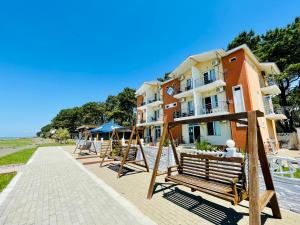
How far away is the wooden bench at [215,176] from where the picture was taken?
133 inches

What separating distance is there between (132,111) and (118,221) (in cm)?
4492

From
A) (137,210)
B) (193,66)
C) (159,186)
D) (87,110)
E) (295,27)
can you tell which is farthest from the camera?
(87,110)

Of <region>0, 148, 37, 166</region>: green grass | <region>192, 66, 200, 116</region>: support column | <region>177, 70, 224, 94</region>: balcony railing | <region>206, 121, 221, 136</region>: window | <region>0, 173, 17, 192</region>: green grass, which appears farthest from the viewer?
<region>192, 66, 200, 116</region>: support column

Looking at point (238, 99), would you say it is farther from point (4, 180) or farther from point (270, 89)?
point (4, 180)

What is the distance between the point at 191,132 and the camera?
19.8m

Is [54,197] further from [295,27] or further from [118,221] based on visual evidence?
[295,27]

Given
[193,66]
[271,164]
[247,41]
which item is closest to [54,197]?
[271,164]

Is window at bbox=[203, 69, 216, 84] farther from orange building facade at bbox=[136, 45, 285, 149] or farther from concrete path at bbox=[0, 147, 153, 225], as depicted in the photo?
concrete path at bbox=[0, 147, 153, 225]

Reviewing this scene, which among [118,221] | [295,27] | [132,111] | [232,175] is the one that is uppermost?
[295,27]

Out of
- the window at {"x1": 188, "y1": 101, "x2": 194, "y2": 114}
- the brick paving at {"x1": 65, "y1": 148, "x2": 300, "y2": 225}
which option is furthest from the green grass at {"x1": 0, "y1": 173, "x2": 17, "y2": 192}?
the window at {"x1": 188, "y1": 101, "x2": 194, "y2": 114}

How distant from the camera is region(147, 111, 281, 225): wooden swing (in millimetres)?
2779

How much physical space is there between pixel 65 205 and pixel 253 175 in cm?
465

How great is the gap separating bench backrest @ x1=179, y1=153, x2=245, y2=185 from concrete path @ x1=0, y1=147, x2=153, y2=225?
187 cm

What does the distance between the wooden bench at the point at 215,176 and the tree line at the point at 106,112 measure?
4208 cm
